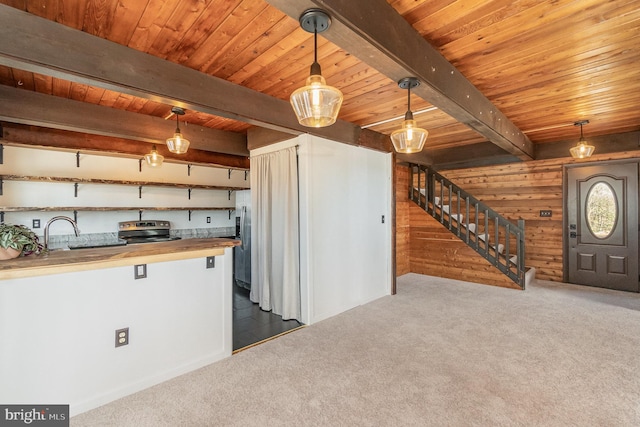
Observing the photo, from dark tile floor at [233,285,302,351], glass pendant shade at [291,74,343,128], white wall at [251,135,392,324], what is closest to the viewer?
glass pendant shade at [291,74,343,128]

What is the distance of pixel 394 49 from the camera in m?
1.72

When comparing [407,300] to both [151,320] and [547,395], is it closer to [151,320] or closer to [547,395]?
[547,395]

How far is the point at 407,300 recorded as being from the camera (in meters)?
4.36

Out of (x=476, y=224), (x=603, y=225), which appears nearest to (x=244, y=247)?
(x=476, y=224)

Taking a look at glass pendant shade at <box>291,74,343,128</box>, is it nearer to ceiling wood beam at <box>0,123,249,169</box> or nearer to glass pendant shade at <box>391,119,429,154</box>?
glass pendant shade at <box>391,119,429,154</box>

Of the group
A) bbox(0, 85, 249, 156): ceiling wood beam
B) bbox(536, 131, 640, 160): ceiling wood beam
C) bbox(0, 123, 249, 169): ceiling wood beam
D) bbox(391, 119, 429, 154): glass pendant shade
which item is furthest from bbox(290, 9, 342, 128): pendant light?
bbox(536, 131, 640, 160): ceiling wood beam

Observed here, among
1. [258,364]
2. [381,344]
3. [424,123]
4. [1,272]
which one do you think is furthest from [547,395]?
[1,272]

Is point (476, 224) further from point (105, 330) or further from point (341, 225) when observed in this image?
point (105, 330)

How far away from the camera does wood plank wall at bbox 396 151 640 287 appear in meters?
5.34

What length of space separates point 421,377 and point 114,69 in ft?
10.7

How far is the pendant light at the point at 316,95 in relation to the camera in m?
1.42

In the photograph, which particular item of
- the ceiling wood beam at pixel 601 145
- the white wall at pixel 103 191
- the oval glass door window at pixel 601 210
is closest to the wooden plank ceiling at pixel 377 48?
the ceiling wood beam at pixel 601 145

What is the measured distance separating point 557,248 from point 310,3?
624cm

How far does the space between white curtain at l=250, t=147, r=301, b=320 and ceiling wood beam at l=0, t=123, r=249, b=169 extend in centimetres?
168
